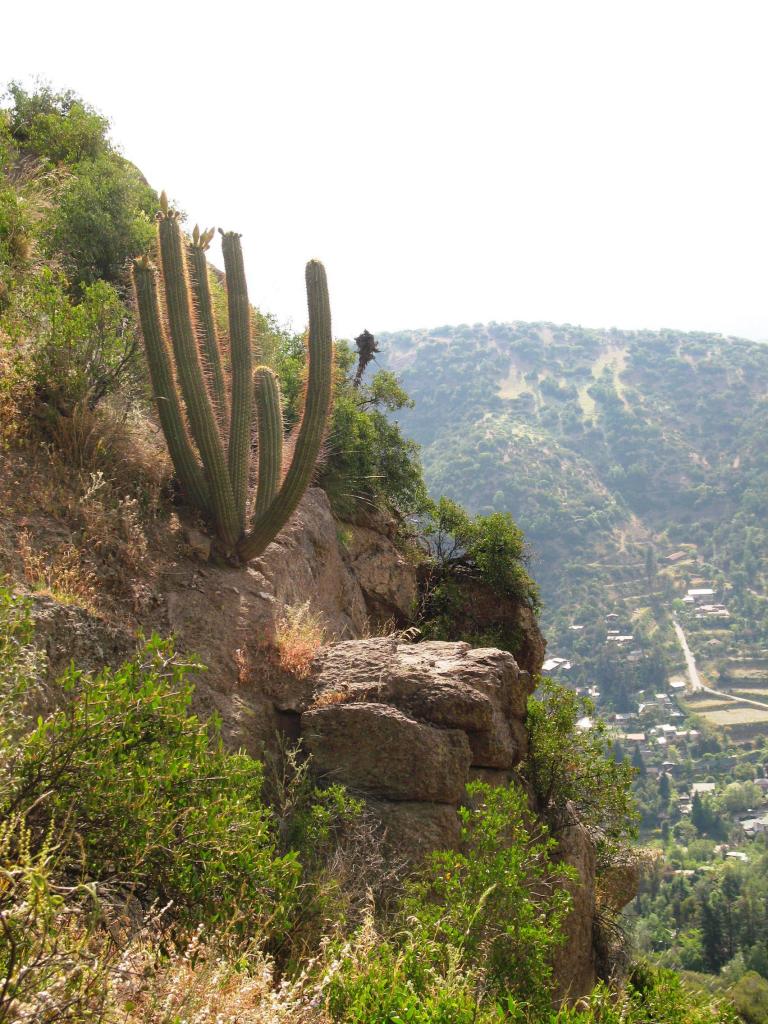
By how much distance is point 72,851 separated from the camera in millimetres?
3344

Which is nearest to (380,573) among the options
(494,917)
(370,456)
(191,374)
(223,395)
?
(370,456)

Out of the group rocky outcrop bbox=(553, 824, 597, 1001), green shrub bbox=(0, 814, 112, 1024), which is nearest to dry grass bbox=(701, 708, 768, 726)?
rocky outcrop bbox=(553, 824, 597, 1001)

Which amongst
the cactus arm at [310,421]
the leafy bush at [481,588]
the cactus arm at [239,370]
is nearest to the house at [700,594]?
the leafy bush at [481,588]

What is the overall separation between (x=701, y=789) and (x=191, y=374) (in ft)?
211

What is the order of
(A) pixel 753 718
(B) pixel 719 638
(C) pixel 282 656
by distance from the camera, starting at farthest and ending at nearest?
1. (B) pixel 719 638
2. (A) pixel 753 718
3. (C) pixel 282 656

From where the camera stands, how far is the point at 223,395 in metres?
7.70

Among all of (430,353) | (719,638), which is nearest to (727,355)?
(430,353)

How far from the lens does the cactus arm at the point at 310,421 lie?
24.8 feet

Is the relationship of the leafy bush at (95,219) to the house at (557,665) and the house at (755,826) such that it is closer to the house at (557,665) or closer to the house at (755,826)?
the house at (755,826)

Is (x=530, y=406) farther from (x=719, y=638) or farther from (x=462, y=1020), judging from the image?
(x=462, y=1020)

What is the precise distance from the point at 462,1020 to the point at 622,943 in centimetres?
593

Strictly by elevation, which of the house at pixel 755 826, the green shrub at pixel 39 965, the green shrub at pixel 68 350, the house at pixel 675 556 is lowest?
the house at pixel 755 826

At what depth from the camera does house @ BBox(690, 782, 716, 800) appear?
59.4m

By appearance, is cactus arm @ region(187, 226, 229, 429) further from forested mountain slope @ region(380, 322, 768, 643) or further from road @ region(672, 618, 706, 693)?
forested mountain slope @ region(380, 322, 768, 643)
